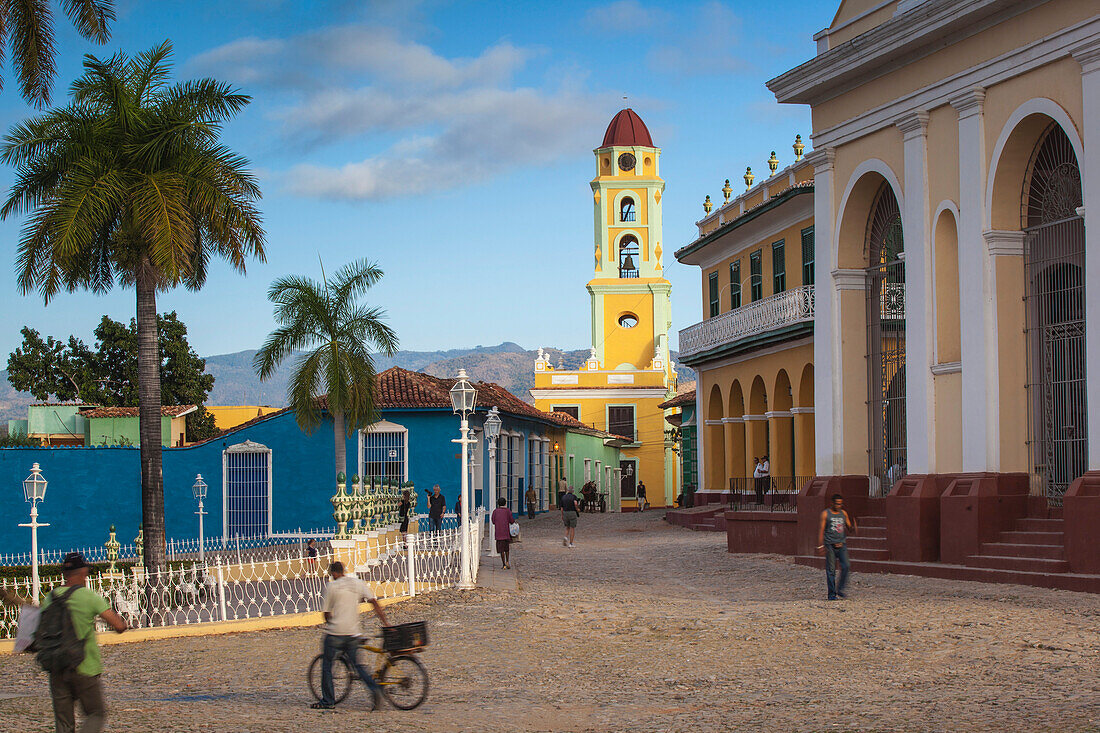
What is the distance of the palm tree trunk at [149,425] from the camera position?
60.3 ft

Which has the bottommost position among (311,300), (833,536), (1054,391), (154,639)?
(154,639)

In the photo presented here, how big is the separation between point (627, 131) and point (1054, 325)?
48198 mm

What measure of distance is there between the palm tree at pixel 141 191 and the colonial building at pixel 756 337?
12.7 m

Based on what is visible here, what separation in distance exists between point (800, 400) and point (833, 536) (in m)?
13.5

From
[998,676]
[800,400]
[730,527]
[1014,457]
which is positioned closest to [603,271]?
[800,400]

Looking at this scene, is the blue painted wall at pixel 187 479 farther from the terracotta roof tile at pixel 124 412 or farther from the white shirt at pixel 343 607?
the white shirt at pixel 343 607

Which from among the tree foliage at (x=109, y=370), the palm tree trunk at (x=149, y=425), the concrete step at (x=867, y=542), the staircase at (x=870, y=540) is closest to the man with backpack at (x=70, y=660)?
the palm tree trunk at (x=149, y=425)

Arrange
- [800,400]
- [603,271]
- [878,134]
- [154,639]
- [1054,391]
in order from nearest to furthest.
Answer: [154,639], [1054,391], [878,134], [800,400], [603,271]

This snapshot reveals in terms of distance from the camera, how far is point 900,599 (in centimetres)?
1488

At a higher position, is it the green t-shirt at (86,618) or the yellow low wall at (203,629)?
the green t-shirt at (86,618)

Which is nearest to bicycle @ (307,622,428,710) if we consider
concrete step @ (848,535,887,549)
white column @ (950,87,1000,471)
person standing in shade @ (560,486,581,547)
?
white column @ (950,87,1000,471)

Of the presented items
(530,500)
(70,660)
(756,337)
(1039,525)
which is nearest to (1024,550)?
(1039,525)

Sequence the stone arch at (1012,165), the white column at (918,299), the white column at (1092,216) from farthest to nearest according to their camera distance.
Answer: the white column at (918,299)
the stone arch at (1012,165)
the white column at (1092,216)

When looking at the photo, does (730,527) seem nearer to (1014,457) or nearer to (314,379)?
(1014,457)
